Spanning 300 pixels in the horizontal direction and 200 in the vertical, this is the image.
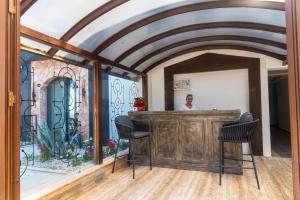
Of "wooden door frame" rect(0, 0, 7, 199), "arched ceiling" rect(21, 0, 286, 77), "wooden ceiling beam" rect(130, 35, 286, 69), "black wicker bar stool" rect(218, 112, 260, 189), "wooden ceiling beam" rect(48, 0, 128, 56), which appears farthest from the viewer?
"wooden ceiling beam" rect(130, 35, 286, 69)

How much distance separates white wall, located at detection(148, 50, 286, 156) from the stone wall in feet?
7.94

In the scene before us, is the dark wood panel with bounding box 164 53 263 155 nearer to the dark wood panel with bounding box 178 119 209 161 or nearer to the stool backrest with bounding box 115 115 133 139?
the dark wood panel with bounding box 178 119 209 161

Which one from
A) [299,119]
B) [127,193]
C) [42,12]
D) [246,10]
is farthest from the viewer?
[246,10]

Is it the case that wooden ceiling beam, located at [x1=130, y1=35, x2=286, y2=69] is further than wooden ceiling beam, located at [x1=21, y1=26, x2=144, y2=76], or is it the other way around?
wooden ceiling beam, located at [x1=130, y1=35, x2=286, y2=69]

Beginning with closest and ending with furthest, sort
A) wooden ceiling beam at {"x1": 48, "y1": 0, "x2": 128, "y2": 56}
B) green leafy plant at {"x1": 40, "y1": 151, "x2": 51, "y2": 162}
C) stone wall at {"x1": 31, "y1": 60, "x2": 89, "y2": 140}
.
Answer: wooden ceiling beam at {"x1": 48, "y1": 0, "x2": 128, "y2": 56}
stone wall at {"x1": 31, "y1": 60, "x2": 89, "y2": 140}
green leafy plant at {"x1": 40, "y1": 151, "x2": 51, "y2": 162}

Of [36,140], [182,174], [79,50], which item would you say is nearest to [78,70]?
[79,50]

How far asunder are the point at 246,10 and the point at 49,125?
12.6ft

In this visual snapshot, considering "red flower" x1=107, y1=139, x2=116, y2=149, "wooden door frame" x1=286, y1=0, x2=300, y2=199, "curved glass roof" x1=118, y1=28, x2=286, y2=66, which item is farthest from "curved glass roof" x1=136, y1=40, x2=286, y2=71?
"wooden door frame" x1=286, y1=0, x2=300, y2=199

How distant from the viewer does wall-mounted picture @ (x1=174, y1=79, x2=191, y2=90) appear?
5.63m

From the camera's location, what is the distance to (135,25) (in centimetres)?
344

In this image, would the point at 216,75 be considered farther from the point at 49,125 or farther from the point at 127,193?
the point at 49,125

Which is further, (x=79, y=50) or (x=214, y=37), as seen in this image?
(x=214, y=37)

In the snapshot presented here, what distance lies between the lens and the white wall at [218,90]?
5141 mm

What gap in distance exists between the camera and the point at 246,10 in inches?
125
